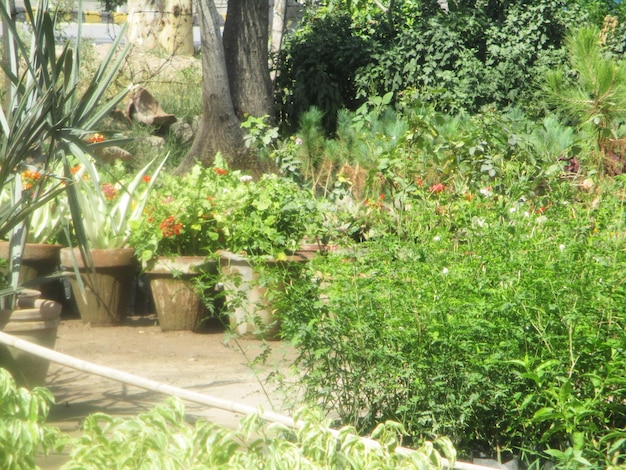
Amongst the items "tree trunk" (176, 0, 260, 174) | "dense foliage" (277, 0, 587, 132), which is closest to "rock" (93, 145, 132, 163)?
"tree trunk" (176, 0, 260, 174)

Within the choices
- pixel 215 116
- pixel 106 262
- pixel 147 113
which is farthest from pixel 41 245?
pixel 147 113

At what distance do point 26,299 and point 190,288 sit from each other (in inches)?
86.7

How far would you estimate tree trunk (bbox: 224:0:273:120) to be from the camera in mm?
11047

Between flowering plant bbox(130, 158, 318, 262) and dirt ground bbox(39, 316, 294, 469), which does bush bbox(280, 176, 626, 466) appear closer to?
dirt ground bbox(39, 316, 294, 469)

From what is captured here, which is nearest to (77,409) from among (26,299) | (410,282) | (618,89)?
(26,299)

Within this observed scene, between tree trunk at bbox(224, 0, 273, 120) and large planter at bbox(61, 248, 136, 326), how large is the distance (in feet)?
15.4

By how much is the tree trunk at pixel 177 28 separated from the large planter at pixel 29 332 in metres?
15.6

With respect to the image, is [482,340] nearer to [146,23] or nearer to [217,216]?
[217,216]

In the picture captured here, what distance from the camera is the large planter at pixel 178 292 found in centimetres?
628

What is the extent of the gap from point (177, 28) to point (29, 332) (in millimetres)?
16319

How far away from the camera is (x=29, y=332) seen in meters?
4.02

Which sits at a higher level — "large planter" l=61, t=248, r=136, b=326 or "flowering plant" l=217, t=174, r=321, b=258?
"flowering plant" l=217, t=174, r=321, b=258

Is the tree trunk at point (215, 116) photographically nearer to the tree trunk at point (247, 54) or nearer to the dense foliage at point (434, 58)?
the tree trunk at point (247, 54)

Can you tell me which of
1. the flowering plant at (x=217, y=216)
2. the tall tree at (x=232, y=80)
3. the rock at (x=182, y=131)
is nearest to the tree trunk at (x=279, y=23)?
Answer: the rock at (x=182, y=131)
